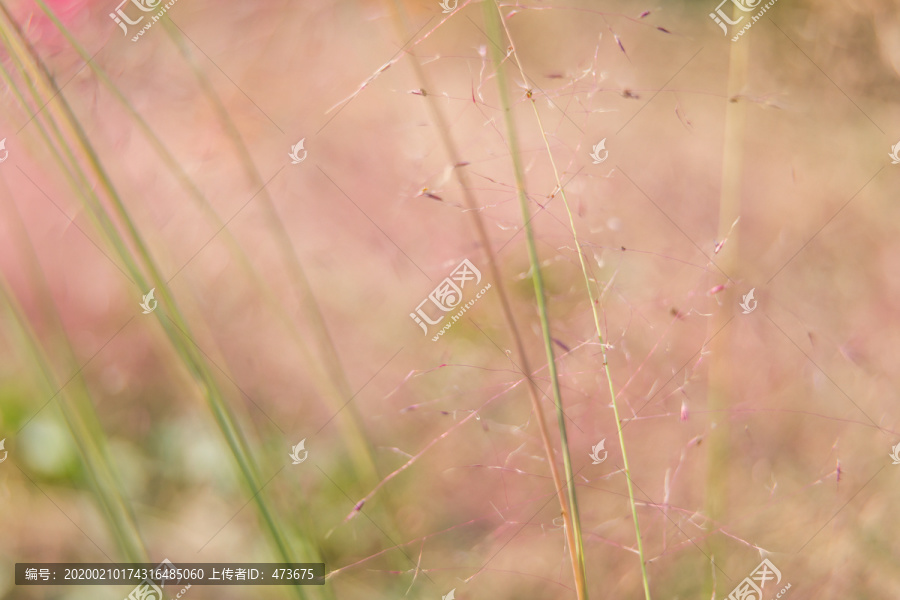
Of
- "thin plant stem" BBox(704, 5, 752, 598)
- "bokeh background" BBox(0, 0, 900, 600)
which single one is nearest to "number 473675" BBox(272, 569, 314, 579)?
"bokeh background" BBox(0, 0, 900, 600)

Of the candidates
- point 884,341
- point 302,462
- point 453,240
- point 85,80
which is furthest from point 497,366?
point 85,80

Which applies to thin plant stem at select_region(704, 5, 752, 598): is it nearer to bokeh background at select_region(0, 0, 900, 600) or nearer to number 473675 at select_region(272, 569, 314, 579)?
bokeh background at select_region(0, 0, 900, 600)

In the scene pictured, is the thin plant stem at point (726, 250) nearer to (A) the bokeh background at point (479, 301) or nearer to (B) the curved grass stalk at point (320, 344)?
(A) the bokeh background at point (479, 301)

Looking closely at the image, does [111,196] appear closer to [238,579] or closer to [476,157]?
[238,579]

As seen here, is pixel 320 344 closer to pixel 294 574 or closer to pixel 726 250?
pixel 294 574

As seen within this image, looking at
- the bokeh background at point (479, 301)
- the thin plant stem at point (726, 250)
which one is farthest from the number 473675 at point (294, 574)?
the thin plant stem at point (726, 250)

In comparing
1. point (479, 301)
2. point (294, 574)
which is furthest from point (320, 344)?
point (294, 574)

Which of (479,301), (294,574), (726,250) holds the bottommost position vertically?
(294,574)
